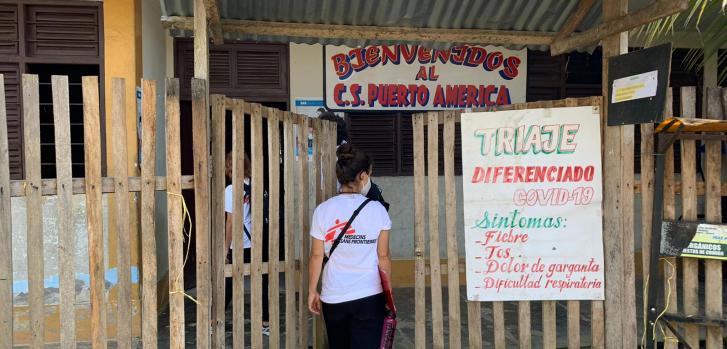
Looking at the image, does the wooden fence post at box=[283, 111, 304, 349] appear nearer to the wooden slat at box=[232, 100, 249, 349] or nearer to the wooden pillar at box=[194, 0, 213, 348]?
the wooden slat at box=[232, 100, 249, 349]

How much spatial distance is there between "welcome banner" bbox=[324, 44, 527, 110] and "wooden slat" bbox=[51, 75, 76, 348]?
3755 mm

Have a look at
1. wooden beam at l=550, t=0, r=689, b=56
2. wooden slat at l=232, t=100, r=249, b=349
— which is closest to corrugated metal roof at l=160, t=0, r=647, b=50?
wooden beam at l=550, t=0, r=689, b=56

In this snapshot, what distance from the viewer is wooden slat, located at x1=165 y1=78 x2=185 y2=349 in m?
2.57

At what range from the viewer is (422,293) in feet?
11.0

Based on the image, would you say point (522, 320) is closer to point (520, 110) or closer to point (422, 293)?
point (422, 293)

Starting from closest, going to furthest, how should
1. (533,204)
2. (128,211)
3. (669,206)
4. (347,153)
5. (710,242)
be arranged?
(128,211), (347,153), (710,242), (669,206), (533,204)

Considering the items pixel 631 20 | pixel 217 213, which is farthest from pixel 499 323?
pixel 631 20

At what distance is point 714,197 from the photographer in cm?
309

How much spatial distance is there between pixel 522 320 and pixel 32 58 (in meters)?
4.61

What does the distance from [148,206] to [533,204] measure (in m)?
2.29

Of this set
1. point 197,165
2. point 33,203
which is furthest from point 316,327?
point 33,203

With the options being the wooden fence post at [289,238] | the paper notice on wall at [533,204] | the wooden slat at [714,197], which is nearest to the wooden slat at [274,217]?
the wooden fence post at [289,238]

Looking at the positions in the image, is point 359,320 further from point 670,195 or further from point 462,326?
point 462,326

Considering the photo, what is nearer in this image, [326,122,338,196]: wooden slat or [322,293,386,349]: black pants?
[322,293,386,349]: black pants
